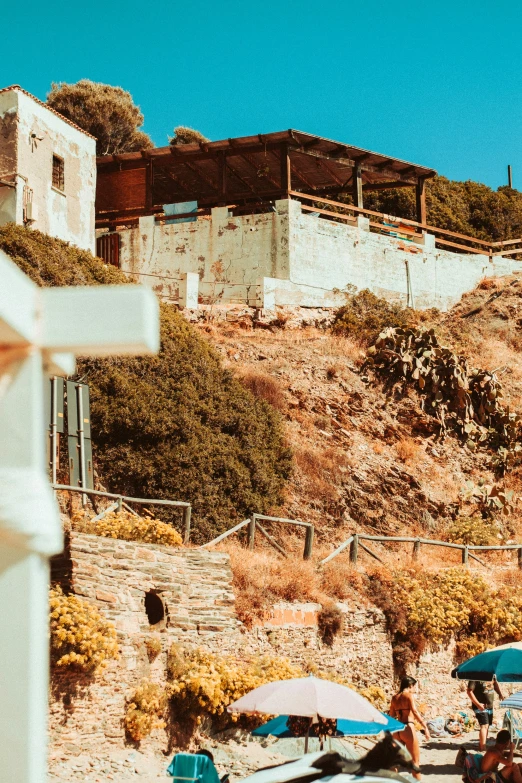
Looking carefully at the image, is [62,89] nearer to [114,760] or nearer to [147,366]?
[147,366]

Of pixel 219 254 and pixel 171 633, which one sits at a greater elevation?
pixel 219 254

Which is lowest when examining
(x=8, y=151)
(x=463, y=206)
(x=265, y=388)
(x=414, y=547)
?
(x=414, y=547)

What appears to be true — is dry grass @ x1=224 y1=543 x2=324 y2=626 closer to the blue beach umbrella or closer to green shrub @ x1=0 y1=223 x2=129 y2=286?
the blue beach umbrella

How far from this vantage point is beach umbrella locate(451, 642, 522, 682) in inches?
569

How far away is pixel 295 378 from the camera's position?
2638 cm

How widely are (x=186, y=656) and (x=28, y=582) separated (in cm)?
1249

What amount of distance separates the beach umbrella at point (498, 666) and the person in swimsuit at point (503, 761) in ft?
5.31

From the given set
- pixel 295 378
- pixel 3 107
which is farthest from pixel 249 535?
pixel 3 107

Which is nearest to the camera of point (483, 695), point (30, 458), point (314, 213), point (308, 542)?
point (30, 458)

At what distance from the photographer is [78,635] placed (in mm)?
12766

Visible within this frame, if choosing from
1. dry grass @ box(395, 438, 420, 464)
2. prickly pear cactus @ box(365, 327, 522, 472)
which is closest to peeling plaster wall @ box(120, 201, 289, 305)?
prickly pear cactus @ box(365, 327, 522, 472)

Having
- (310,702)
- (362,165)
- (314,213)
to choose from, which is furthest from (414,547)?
(362,165)

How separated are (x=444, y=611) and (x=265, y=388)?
8752mm

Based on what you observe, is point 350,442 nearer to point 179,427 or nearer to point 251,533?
point 179,427
